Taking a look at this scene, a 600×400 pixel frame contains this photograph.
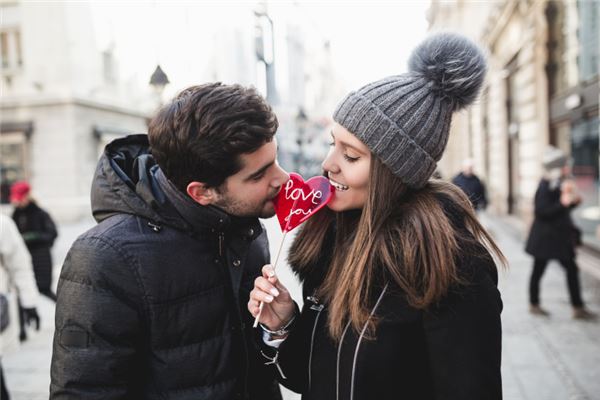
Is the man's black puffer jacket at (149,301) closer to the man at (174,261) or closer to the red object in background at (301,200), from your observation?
the man at (174,261)

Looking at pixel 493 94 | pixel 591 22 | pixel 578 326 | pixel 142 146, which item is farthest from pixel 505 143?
pixel 142 146

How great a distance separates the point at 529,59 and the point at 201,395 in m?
12.9

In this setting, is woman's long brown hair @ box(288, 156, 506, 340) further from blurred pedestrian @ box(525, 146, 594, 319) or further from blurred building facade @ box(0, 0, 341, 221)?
blurred building facade @ box(0, 0, 341, 221)

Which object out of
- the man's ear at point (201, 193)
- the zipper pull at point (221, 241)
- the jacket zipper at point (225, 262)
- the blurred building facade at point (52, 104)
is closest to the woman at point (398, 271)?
the jacket zipper at point (225, 262)

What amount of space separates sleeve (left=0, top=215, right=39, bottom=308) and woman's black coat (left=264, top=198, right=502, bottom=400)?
124 inches

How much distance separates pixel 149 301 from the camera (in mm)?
1612

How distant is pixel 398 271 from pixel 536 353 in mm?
4266

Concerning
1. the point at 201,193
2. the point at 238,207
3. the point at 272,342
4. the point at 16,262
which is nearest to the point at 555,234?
the point at 272,342

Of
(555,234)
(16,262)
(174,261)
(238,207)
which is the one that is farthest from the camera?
(555,234)

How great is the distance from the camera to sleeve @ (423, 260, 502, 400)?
142 centimetres

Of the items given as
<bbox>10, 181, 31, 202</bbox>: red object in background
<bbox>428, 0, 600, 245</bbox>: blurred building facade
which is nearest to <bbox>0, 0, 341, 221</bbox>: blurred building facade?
<bbox>428, 0, 600, 245</bbox>: blurred building facade

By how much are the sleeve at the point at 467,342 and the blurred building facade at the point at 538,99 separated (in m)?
0.71

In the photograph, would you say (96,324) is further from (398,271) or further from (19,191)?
(19,191)

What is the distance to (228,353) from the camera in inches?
68.4
